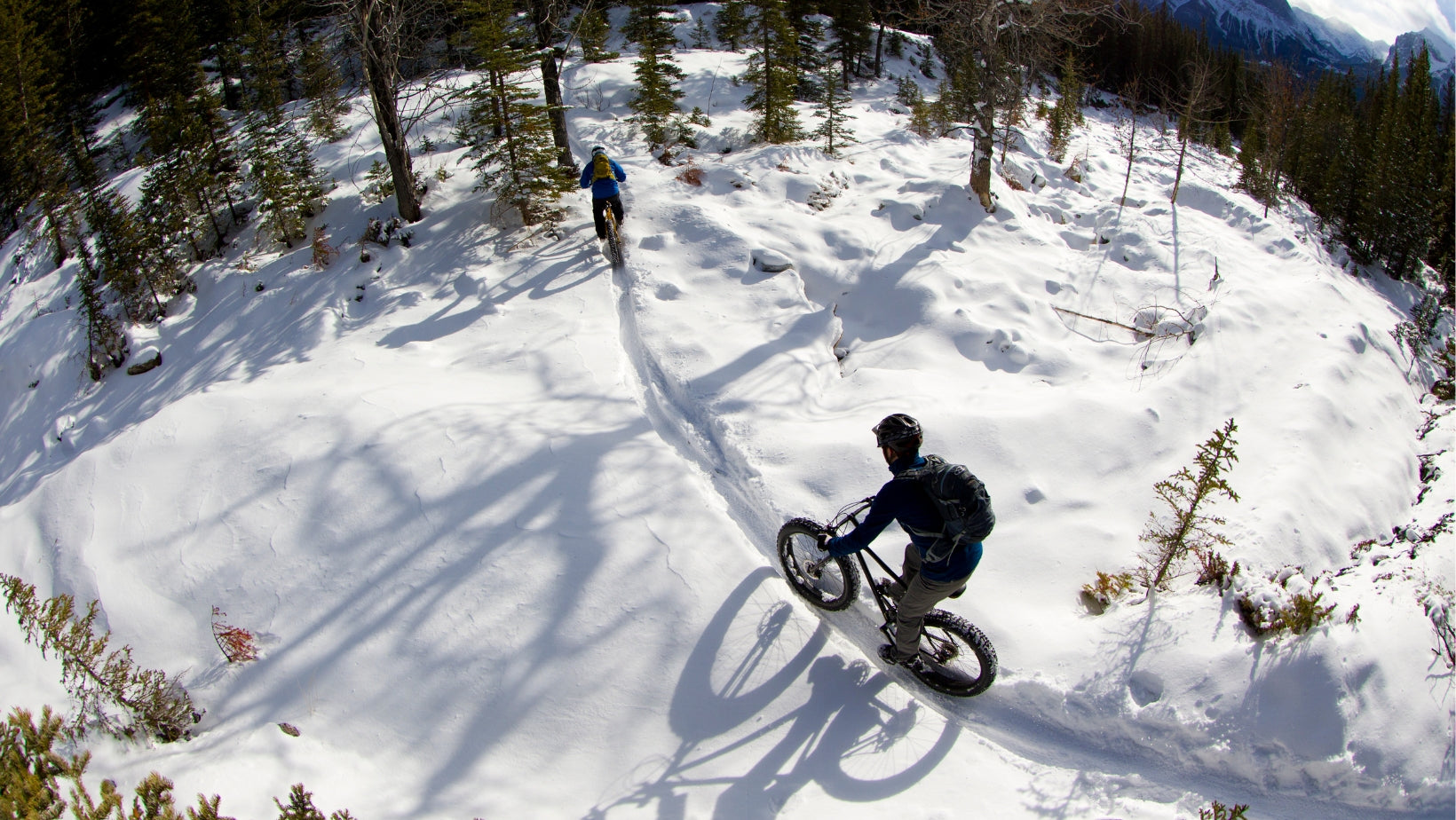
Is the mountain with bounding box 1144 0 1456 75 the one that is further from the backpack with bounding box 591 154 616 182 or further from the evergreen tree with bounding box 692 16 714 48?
the backpack with bounding box 591 154 616 182

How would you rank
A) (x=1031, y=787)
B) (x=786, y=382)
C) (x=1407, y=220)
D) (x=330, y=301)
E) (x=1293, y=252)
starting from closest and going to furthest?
(x=1031, y=787), (x=786, y=382), (x=330, y=301), (x=1293, y=252), (x=1407, y=220)

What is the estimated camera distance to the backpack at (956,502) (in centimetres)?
416

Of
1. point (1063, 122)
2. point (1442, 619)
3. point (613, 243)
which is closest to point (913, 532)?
point (1442, 619)

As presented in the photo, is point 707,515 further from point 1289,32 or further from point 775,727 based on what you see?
point 1289,32

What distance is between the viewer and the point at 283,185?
12453 millimetres

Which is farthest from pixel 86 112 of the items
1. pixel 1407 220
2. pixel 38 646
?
pixel 1407 220

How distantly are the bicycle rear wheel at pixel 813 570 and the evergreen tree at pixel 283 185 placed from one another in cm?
1191

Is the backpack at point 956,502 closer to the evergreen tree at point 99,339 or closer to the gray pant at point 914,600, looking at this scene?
the gray pant at point 914,600

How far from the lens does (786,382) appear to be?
8625 mm

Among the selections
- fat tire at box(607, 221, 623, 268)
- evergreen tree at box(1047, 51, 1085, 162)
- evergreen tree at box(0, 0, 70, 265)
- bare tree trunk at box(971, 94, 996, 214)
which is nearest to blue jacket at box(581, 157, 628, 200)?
fat tire at box(607, 221, 623, 268)

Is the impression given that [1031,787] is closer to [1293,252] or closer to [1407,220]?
[1293,252]

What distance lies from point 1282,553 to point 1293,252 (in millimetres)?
13699

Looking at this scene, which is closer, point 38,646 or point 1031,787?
point 1031,787

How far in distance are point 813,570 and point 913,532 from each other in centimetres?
127
